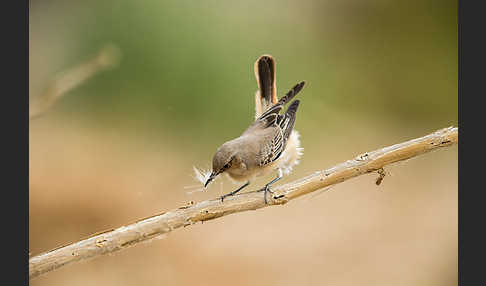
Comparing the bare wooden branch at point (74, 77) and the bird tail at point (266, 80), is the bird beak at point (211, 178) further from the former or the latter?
the bare wooden branch at point (74, 77)

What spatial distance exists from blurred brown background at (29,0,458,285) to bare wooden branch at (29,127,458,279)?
0.98 feet

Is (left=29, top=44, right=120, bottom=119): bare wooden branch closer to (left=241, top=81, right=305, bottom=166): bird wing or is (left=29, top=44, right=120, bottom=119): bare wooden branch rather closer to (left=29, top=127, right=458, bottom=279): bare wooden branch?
(left=29, top=127, right=458, bottom=279): bare wooden branch

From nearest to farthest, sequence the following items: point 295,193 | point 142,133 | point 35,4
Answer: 1. point 295,193
2. point 35,4
3. point 142,133

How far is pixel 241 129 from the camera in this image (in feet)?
6.24

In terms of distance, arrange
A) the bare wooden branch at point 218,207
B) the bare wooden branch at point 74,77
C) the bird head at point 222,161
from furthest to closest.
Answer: the bare wooden branch at point 74,77 < the bird head at point 222,161 < the bare wooden branch at point 218,207

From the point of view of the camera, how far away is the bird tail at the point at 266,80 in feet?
6.08

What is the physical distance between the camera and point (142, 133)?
6.51 feet

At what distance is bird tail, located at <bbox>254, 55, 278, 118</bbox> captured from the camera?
1.85 m

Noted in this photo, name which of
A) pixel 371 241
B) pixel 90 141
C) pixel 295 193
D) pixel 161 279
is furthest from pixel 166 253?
pixel 371 241

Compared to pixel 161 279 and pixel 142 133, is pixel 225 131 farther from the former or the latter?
pixel 161 279

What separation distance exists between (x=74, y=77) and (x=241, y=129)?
64 centimetres

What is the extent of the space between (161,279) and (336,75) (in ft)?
3.55

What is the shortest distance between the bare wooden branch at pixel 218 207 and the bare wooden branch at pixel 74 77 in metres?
0.49

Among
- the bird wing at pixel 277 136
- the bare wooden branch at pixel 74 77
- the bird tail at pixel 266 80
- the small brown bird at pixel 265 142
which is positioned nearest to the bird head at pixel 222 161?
the small brown bird at pixel 265 142
